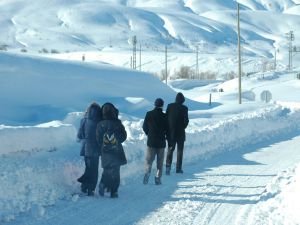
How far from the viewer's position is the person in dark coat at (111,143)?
424 inches

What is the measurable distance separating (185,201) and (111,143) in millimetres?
1558

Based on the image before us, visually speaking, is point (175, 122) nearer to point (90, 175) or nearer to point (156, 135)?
point (156, 135)

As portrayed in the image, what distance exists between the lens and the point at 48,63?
30938 millimetres

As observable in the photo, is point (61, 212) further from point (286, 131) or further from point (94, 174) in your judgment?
point (286, 131)

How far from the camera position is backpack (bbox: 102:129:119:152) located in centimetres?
1075

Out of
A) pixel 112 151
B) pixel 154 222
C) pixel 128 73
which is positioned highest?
pixel 128 73

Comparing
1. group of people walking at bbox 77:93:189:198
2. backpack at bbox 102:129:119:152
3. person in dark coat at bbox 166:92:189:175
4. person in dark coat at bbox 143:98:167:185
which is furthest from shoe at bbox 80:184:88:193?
person in dark coat at bbox 166:92:189:175

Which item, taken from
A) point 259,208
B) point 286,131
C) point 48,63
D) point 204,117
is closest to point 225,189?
point 259,208

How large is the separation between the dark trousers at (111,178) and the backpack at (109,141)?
0.35 metres

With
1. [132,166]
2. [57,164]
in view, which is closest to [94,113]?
[57,164]

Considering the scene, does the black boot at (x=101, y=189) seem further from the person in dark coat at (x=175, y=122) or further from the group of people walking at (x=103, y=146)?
the person in dark coat at (x=175, y=122)

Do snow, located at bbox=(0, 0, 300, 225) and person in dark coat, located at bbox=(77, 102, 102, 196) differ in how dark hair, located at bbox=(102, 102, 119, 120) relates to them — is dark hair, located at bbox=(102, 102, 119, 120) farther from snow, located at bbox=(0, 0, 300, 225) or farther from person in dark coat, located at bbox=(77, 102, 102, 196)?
snow, located at bbox=(0, 0, 300, 225)

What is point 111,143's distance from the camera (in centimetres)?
1080

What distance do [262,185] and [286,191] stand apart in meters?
1.42
